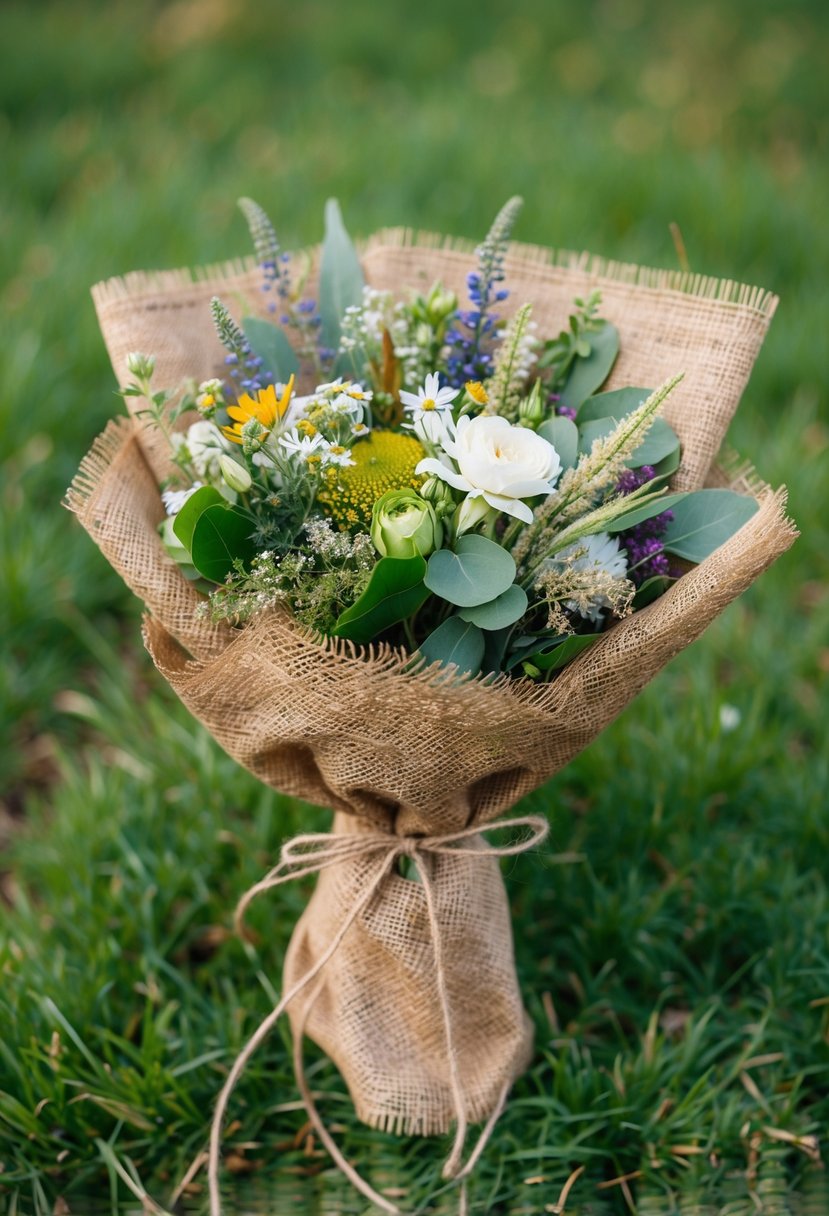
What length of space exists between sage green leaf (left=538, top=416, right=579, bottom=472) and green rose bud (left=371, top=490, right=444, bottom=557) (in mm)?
199

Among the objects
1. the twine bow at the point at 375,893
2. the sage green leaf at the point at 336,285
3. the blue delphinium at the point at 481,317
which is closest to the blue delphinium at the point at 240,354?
the sage green leaf at the point at 336,285

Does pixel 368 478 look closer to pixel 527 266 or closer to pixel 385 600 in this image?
pixel 385 600

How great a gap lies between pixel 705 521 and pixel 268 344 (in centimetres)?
61

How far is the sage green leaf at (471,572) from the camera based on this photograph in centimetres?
112

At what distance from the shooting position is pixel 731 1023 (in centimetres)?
175

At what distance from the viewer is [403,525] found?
1.13 meters

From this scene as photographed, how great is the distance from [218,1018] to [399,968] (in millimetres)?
373

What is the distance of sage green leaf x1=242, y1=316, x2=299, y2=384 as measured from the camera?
1408 mm

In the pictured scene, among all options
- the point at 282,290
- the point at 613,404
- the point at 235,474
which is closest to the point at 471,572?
the point at 235,474

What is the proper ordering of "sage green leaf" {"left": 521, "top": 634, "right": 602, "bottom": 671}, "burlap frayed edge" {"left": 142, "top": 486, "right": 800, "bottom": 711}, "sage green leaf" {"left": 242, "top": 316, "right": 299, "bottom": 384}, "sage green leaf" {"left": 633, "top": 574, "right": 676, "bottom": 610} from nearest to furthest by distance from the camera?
1. "burlap frayed edge" {"left": 142, "top": 486, "right": 800, "bottom": 711}
2. "sage green leaf" {"left": 521, "top": 634, "right": 602, "bottom": 671}
3. "sage green leaf" {"left": 633, "top": 574, "right": 676, "bottom": 610}
4. "sage green leaf" {"left": 242, "top": 316, "right": 299, "bottom": 384}

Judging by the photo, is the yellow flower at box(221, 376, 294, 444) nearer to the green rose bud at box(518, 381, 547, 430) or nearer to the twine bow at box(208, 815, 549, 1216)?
the green rose bud at box(518, 381, 547, 430)

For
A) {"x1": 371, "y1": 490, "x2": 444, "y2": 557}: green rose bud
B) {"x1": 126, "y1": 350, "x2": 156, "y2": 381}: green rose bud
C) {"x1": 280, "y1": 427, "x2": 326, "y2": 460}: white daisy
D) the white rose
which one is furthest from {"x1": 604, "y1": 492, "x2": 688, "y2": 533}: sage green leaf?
{"x1": 126, "y1": 350, "x2": 156, "y2": 381}: green rose bud

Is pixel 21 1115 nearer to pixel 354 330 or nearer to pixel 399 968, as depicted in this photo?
pixel 399 968

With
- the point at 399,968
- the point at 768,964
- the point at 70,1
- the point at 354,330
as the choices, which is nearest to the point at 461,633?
the point at 354,330
